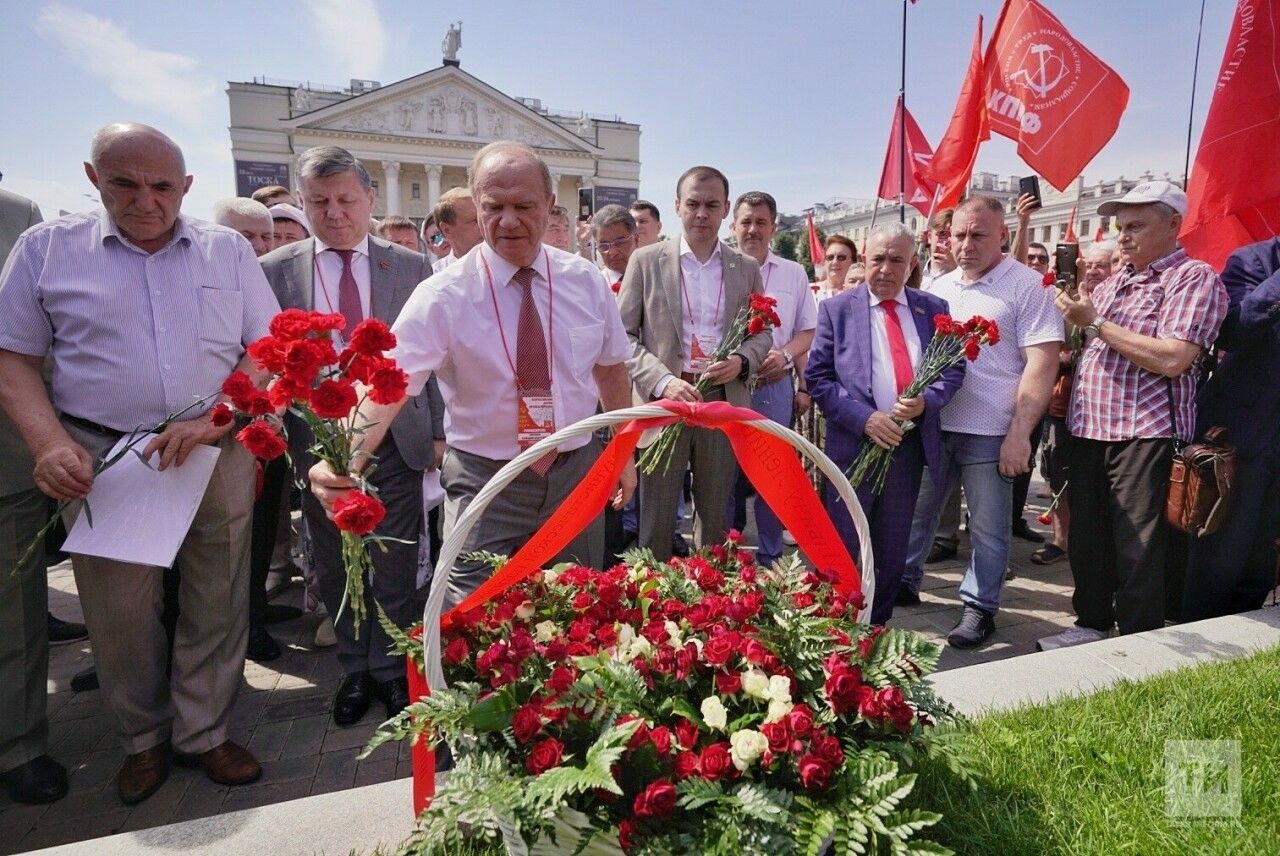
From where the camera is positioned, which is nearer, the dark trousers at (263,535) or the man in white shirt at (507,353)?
the man in white shirt at (507,353)

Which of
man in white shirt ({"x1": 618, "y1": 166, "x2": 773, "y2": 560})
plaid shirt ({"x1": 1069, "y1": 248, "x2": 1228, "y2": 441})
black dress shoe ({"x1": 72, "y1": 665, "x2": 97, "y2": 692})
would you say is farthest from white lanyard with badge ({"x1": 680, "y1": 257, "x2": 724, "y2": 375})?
black dress shoe ({"x1": 72, "y1": 665, "x2": 97, "y2": 692})

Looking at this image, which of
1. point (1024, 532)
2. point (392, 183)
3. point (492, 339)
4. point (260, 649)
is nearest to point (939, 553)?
point (1024, 532)

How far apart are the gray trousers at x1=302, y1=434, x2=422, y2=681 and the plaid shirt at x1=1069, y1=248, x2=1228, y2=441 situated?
3.26 metres

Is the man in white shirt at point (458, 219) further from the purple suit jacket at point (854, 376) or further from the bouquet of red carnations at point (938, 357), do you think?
the bouquet of red carnations at point (938, 357)

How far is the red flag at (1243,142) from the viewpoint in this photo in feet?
13.1

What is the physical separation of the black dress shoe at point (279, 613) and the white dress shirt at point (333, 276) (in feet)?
6.50

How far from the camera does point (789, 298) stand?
4977 mm

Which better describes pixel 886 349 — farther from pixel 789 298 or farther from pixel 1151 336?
pixel 789 298

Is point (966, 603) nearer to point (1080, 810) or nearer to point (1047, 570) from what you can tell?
point (1047, 570)

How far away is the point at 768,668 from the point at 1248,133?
457cm

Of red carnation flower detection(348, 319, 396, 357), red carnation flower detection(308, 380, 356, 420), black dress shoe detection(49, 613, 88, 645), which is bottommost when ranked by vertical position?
black dress shoe detection(49, 613, 88, 645)

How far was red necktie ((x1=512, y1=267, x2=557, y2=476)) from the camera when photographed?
8.18ft

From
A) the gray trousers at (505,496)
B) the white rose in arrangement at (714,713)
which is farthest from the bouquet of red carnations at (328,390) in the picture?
the gray trousers at (505,496)

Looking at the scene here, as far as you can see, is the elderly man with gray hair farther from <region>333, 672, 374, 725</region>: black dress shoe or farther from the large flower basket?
the large flower basket
